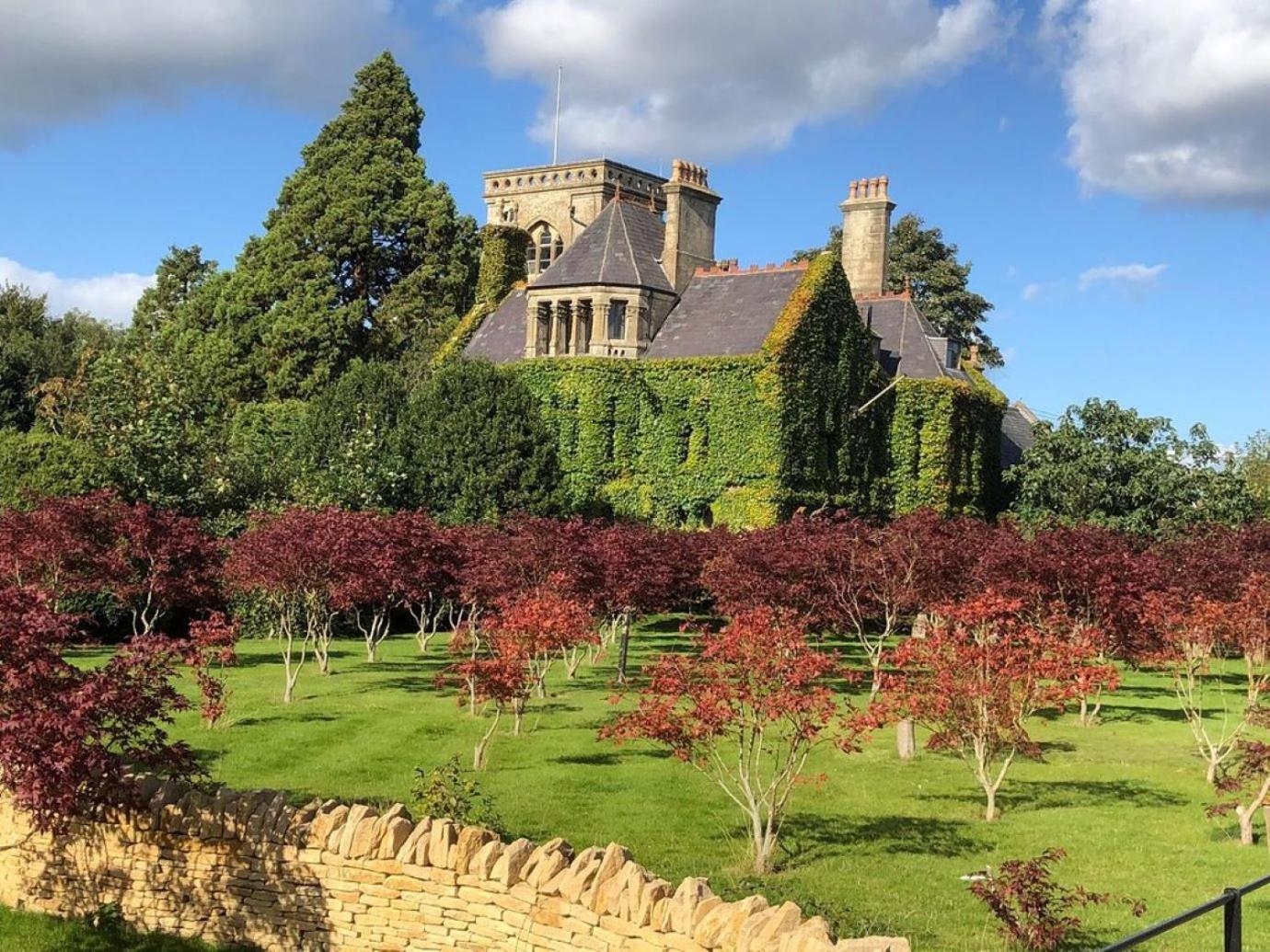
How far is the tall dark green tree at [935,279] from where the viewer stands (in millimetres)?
64688

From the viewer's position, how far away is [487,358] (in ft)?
151

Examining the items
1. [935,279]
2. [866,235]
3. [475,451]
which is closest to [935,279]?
[935,279]

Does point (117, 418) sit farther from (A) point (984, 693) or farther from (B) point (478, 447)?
(A) point (984, 693)

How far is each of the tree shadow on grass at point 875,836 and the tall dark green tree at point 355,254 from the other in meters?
39.7

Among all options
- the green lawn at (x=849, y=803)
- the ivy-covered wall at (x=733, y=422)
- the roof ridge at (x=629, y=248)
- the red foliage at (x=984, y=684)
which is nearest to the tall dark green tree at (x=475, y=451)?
the ivy-covered wall at (x=733, y=422)

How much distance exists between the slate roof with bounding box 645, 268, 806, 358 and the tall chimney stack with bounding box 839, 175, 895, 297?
21.8ft

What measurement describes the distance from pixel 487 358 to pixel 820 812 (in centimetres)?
3118

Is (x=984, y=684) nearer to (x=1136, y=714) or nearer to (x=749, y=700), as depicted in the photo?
(x=749, y=700)

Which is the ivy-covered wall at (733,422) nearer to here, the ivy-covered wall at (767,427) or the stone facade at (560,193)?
the ivy-covered wall at (767,427)

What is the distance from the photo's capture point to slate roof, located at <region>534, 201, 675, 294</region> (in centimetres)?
4412

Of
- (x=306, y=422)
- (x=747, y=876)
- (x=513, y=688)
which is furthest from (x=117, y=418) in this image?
(x=747, y=876)

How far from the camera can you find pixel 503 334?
4894cm

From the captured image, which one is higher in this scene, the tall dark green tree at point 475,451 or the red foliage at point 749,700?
the tall dark green tree at point 475,451

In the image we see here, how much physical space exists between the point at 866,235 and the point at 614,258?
11.4 metres
